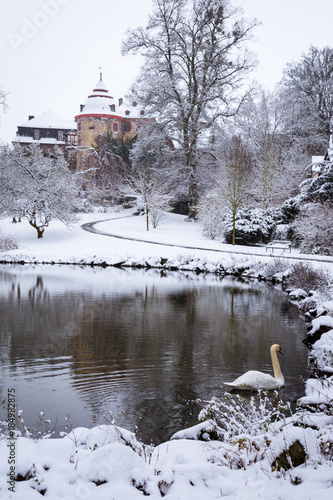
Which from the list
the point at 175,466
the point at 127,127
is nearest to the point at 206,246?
the point at 175,466

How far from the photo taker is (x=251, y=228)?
30.3 m

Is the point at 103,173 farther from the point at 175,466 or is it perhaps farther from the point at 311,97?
the point at 175,466

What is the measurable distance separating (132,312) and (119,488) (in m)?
9.78

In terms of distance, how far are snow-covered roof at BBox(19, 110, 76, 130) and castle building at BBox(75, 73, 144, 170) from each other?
18.0 feet

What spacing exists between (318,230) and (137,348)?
51.7ft

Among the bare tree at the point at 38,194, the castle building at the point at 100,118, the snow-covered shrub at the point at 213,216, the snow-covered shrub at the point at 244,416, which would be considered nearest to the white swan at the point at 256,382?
the snow-covered shrub at the point at 244,416

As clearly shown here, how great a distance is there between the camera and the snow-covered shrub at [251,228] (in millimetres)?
30312

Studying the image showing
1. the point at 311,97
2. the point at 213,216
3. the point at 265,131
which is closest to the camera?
the point at 213,216

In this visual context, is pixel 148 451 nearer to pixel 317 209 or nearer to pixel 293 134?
pixel 317 209

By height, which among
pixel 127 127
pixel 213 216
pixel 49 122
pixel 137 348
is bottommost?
pixel 137 348

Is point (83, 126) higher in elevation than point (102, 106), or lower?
lower

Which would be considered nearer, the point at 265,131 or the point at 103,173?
the point at 265,131

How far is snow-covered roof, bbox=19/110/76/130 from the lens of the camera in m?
65.8

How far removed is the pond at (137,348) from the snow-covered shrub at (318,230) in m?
6.42
